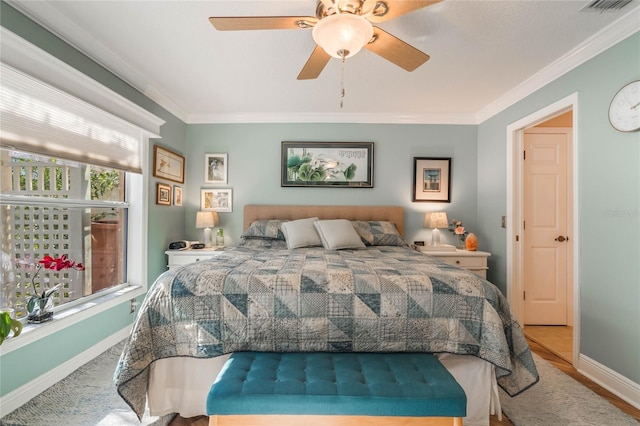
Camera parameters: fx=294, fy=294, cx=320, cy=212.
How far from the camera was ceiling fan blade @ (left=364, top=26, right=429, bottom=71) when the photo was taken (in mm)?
1678

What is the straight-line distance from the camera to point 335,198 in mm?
3881

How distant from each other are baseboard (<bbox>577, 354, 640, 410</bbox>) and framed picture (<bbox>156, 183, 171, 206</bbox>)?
162 inches

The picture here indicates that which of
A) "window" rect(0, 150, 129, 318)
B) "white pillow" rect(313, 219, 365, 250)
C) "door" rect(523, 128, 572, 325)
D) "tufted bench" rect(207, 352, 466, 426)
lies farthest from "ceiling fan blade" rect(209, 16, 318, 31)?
"door" rect(523, 128, 572, 325)

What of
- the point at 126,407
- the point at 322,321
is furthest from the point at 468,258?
the point at 126,407

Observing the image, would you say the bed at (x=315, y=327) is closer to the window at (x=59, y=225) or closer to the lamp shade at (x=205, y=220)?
the window at (x=59, y=225)

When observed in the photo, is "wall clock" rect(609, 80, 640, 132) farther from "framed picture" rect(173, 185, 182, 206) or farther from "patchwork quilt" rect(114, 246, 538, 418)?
"framed picture" rect(173, 185, 182, 206)

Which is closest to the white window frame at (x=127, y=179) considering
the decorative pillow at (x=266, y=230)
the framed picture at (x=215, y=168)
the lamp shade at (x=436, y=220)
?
the framed picture at (x=215, y=168)

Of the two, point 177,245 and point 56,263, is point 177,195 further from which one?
point 56,263

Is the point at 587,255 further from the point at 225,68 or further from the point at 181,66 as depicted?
the point at 181,66

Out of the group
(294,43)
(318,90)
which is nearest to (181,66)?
(294,43)

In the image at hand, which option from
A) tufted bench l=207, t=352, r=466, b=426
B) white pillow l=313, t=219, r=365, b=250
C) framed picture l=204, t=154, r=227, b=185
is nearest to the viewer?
tufted bench l=207, t=352, r=466, b=426

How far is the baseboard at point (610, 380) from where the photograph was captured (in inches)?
72.7

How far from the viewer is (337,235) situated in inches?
117

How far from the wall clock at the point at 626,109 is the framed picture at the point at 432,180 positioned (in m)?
1.87
